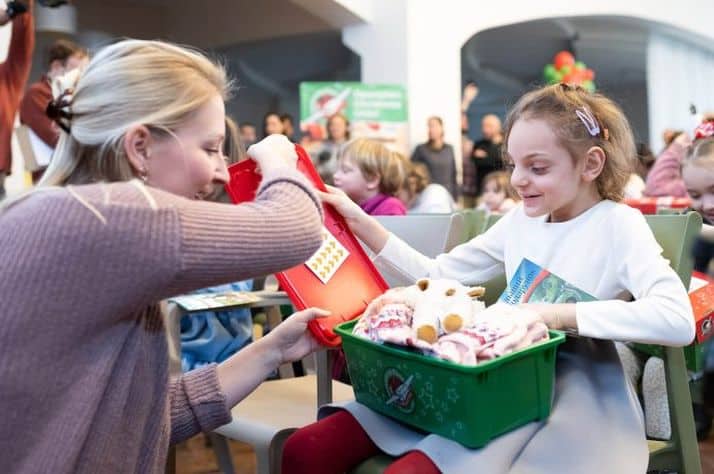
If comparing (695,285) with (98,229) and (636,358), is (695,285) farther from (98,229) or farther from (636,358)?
(98,229)

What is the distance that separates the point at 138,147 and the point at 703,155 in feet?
5.31

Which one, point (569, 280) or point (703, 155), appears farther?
point (703, 155)

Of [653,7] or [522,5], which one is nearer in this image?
[522,5]

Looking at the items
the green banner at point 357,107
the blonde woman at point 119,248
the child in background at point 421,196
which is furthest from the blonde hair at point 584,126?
the green banner at point 357,107

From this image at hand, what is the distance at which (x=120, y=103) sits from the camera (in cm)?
96

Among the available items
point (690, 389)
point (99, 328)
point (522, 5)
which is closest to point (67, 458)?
point (99, 328)

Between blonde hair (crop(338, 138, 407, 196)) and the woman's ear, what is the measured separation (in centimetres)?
182

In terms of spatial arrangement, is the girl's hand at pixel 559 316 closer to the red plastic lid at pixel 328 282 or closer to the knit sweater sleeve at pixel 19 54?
the red plastic lid at pixel 328 282

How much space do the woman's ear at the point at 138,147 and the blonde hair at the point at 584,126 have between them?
2.25 ft

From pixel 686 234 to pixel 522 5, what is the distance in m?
7.17

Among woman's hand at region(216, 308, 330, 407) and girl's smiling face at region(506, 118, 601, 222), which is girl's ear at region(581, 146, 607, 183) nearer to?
girl's smiling face at region(506, 118, 601, 222)

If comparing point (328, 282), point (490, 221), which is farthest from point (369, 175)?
point (328, 282)

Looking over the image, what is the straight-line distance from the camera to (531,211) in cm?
Result: 135

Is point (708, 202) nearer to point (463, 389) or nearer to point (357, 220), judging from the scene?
point (357, 220)
